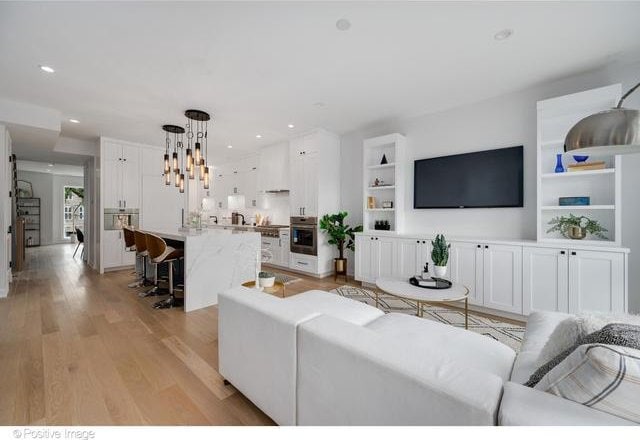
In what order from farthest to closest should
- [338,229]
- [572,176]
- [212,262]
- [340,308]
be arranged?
[338,229], [212,262], [572,176], [340,308]

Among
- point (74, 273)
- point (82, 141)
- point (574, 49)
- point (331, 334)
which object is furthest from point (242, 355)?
point (82, 141)

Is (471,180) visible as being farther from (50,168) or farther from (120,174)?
(50,168)

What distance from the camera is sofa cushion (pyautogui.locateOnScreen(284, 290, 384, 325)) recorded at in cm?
176

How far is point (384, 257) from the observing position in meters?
3.94

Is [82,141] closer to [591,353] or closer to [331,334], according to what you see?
[331,334]

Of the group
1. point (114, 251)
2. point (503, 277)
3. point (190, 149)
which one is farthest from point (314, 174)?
point (114, 251)

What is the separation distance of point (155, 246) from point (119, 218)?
296cm

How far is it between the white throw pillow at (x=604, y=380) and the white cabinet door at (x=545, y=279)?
2.55m

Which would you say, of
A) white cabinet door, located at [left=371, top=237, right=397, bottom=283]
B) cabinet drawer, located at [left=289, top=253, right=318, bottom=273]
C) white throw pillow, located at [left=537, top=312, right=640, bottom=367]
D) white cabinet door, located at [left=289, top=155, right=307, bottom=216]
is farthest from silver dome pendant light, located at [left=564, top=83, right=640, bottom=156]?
white cabinet door, located at [left=289, top=155, right=307, bottom=216]

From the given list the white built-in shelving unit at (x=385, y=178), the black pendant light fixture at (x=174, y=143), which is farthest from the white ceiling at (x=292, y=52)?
the black pendant light fixture at (x=174, y=143)

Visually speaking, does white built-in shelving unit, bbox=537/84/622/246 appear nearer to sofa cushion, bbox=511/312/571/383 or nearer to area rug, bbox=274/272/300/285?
sofa cushion, bbox=511/312/571/383

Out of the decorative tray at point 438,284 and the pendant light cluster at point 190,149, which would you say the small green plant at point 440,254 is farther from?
the pendant light cluster at point 190,149

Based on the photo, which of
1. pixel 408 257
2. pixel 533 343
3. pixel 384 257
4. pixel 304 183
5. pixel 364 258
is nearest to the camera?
pixel 533 343

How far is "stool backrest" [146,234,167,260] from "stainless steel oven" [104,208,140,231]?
2.79 metres
